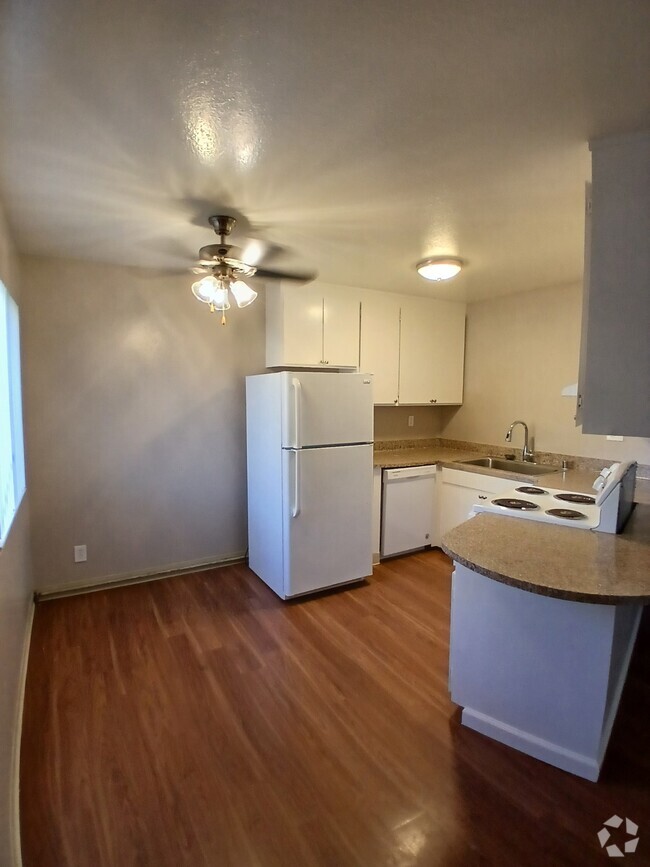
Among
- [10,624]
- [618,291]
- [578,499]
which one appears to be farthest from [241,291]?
[578,499]

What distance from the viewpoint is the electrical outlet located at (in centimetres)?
309

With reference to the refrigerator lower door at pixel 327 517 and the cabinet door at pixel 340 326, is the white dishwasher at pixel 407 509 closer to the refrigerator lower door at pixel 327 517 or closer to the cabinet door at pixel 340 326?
the refrigerator lower door at pixel 327 517

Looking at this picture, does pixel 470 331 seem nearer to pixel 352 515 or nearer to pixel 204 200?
pixel 352 515

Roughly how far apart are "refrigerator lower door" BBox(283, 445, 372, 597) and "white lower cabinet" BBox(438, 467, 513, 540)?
0.77 m

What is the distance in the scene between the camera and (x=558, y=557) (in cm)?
160

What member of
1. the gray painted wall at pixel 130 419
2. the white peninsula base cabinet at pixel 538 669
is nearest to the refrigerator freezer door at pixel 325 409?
the gray painted wall at pixel 130 419

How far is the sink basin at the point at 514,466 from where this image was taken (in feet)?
11.8

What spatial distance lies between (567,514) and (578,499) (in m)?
0.38

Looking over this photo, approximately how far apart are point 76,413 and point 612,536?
326cm

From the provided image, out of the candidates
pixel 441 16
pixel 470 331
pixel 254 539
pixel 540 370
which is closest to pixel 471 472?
pixel 540 370

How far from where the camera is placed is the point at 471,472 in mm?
3561

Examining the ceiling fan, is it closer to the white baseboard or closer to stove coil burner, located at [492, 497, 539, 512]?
stove coil burner, located at [492, 497, 539, 512]

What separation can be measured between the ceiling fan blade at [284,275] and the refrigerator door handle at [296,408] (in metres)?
0.97

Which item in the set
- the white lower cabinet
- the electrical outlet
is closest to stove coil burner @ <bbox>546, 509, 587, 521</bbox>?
the white lower cabinet
